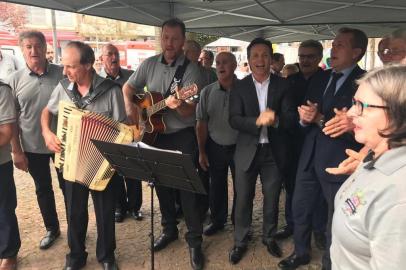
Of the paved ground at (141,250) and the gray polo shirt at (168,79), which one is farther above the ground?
the gray polo shirt at (168,79)

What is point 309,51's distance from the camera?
4285 mm

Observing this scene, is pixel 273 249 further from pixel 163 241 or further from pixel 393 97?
pixel 393 97

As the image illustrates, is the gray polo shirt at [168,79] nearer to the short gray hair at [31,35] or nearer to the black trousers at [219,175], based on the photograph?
the black trousers at [219,175]

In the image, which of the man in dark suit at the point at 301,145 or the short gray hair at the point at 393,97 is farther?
the man in dark suit at the point at 301,145

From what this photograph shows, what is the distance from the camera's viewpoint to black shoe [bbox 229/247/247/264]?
3.60 m

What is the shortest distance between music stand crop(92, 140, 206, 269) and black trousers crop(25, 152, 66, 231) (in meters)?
1.35

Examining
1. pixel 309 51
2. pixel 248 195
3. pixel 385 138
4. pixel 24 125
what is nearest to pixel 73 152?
pixel 24 125

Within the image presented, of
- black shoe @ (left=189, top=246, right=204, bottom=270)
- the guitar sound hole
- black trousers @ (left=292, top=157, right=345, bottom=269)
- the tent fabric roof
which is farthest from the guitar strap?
the tent fabric roof

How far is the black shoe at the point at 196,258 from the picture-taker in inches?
139

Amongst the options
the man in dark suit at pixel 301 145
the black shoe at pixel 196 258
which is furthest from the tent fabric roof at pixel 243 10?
the black shoe at pixel 196 258

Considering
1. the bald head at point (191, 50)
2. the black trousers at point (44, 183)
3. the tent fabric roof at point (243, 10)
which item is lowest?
the black trousers at point (44, 183)

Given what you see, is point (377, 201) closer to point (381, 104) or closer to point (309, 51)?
point (381, 104)

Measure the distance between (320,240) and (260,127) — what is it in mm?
1561

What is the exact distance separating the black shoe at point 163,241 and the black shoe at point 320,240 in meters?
1.56
